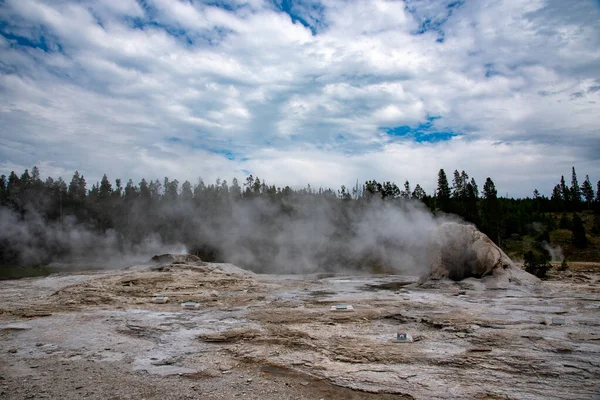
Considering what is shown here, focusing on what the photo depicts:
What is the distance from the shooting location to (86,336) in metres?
10.1

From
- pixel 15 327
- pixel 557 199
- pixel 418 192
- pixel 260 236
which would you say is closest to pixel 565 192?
pixel 557 199

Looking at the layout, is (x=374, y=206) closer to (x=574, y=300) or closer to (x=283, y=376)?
(x=574, y=300)

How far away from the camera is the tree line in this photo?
1950 inches

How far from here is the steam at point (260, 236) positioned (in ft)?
128

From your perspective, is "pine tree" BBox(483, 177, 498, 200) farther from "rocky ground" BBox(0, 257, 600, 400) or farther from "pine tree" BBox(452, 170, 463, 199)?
"rocky ground" BBox(0, 257, 600, 400)

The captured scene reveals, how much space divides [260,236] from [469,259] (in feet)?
102

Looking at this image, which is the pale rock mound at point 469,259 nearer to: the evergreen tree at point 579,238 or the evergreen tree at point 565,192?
the evergreen tree at point 579,238

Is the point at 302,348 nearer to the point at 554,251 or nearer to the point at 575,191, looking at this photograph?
the point at 554,251

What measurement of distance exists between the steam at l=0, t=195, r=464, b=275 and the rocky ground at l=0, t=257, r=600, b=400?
22103mm

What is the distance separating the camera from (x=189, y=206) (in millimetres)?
62125

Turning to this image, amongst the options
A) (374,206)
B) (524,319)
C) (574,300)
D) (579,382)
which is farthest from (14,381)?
(374,206)

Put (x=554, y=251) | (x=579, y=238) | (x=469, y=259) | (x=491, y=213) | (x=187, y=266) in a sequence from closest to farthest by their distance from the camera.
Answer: (x=469, y=259), (x=187, y=266), (x=554, y=251), (x=579, y=238), (x=491, y=213)

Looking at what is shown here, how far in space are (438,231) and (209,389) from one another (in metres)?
18.1

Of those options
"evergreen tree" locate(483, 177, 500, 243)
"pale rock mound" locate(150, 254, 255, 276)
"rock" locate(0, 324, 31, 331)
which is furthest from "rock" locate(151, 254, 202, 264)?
"evergreen tree" locate(483, 177, 500, 243)
